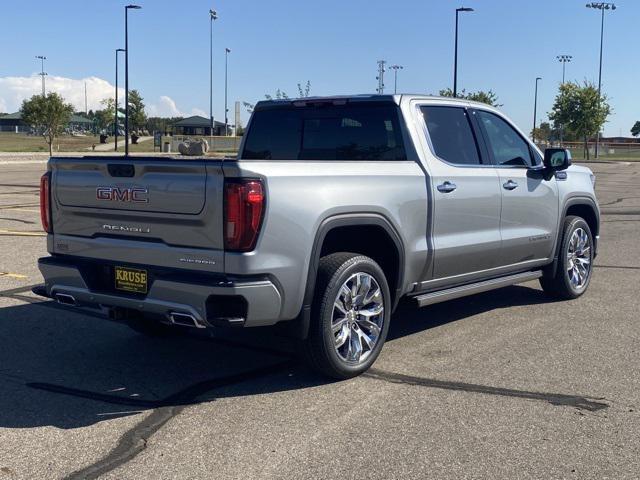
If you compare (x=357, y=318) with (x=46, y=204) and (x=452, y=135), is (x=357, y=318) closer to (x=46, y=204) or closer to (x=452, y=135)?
(x=452, y=135)

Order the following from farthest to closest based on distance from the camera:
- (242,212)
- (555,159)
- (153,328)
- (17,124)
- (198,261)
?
1. (17,124)
2. (555,159)
3. (153,328)
4. (198,261)
5. (242,212)

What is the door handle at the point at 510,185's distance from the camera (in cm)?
648

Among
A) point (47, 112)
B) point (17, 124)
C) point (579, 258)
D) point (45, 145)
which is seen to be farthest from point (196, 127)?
point (579, 258)

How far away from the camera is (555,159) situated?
703cm

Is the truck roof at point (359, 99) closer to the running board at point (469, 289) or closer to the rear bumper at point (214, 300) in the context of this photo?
the running board at point (469, 289)

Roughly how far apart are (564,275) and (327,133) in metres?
2.98

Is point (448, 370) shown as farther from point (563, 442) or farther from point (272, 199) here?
point (272, 199)

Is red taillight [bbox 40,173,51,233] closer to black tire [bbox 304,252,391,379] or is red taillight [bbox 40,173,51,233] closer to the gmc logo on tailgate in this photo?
the gmc logo on tailgate

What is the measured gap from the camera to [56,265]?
5.14 metres

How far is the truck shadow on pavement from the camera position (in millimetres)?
4598

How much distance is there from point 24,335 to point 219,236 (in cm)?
269

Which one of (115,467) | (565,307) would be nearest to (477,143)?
(565,307)

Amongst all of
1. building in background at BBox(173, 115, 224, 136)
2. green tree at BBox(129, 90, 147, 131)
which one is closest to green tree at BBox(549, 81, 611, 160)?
building in background at BBox(173, 115, 224, 136)

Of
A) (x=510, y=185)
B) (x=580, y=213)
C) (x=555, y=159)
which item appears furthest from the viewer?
(x=580, y=213)
